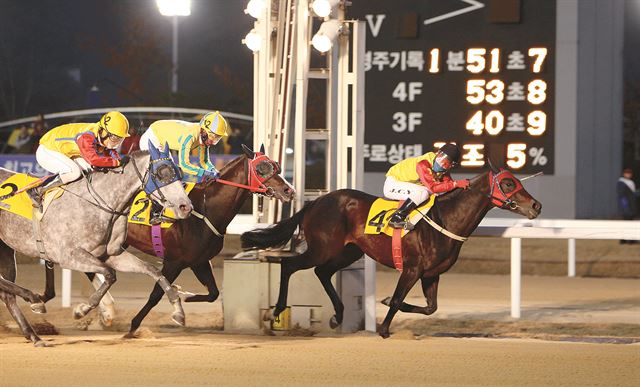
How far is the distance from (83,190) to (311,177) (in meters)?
3.43

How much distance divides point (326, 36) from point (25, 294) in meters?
2.53

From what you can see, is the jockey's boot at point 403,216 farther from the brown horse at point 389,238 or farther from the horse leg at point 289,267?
the horse leg at point 289,267

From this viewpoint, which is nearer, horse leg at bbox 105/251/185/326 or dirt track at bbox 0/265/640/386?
dirt track at bbox 0/265/640/386

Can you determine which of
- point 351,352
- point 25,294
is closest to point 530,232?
point 351,352

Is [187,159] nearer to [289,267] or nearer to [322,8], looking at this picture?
[289,267]

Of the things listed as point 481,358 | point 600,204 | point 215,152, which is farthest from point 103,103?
point 481,358

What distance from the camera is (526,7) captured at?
460 inches

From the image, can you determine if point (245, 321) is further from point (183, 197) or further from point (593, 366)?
point (593, 366)

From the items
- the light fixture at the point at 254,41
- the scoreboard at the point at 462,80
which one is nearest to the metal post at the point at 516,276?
the scoreboard at the point at 462,80

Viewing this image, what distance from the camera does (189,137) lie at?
8312mm

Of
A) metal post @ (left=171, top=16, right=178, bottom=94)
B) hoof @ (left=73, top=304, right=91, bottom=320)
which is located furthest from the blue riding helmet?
metal post @ (left=171, top=16, right=178, bottom=94)

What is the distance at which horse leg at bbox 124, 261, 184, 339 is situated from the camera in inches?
319

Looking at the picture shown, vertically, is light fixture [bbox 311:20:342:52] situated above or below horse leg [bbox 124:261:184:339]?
above

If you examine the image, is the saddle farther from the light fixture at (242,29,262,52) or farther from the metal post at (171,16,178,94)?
the metal post at (171,16,178,94)
